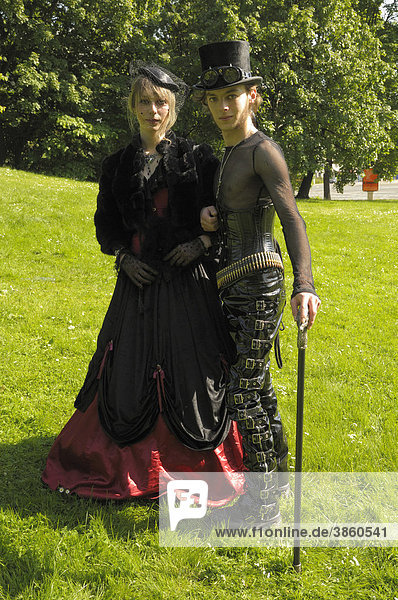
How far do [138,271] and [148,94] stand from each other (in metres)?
1.14

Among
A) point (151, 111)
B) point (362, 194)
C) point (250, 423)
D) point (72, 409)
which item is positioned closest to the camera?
point (250, 423)

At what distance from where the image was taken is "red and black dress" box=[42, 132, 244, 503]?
3342 millimetres

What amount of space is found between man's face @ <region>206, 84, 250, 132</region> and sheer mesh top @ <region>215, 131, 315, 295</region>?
13cm

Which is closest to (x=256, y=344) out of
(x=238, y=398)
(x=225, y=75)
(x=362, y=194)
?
(x=238, y=398)

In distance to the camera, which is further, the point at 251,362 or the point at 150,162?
the point at 150,162

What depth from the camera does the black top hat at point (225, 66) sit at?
2.81 metres

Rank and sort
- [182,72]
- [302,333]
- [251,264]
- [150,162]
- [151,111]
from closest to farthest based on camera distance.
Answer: [302,333] → [251,264] → [151,111] → [150,162] → [182,72]

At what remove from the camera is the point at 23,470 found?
13.2 ft

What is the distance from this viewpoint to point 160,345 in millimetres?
3436

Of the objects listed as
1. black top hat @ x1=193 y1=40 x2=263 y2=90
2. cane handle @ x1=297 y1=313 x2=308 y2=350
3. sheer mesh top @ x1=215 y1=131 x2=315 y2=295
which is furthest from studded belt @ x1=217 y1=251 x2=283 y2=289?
black top hat @ x1=193 y1=40 x2=263 y2=90

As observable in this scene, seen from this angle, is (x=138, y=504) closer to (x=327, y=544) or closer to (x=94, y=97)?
(x=327, y=544)

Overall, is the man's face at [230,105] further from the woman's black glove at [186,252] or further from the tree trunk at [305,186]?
the tree trunk at [305,186]

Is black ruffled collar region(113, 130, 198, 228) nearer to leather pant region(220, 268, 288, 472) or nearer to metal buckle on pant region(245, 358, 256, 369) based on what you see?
leather pant region(220, 268, 288, 472)

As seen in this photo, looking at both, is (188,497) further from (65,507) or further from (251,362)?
(251,362)
